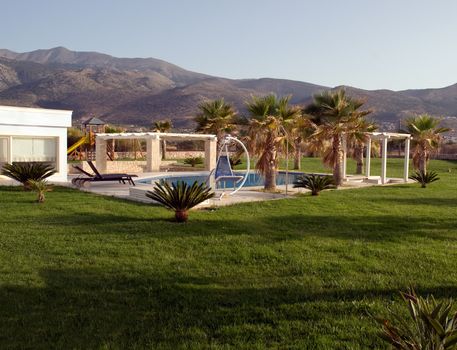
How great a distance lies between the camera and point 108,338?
4430 mm

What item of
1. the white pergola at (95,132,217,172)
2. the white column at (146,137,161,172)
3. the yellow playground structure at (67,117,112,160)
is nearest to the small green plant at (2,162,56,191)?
the white pergola at (95,132,217,172)

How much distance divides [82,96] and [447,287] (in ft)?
374

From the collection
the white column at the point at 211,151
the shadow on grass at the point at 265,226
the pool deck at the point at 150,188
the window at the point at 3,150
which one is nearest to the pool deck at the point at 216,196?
the pool deck at the point at 150,188

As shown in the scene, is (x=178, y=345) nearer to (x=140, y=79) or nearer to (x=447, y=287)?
(x=447, y=287)

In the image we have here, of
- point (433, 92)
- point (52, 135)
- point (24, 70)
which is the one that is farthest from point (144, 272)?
point (24, 70)

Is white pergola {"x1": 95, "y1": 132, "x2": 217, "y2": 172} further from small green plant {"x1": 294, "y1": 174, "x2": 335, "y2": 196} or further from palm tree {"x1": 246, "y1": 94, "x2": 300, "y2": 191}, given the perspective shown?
small green plant {"x1": 294, "y1": 174, "x2": 335, "y2": 196}

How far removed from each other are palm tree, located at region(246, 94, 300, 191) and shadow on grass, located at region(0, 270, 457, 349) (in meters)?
11.3

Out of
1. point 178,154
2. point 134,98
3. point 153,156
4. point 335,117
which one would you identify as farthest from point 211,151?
point 134,98

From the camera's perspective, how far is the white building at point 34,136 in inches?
767

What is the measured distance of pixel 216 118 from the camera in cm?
2920

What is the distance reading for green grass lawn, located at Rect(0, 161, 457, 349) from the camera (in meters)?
4.56

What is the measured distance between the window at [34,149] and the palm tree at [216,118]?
10735 mm

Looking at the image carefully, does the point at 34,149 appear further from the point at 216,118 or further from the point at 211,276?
the point at 211,276

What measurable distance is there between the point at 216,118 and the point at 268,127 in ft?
40.9
